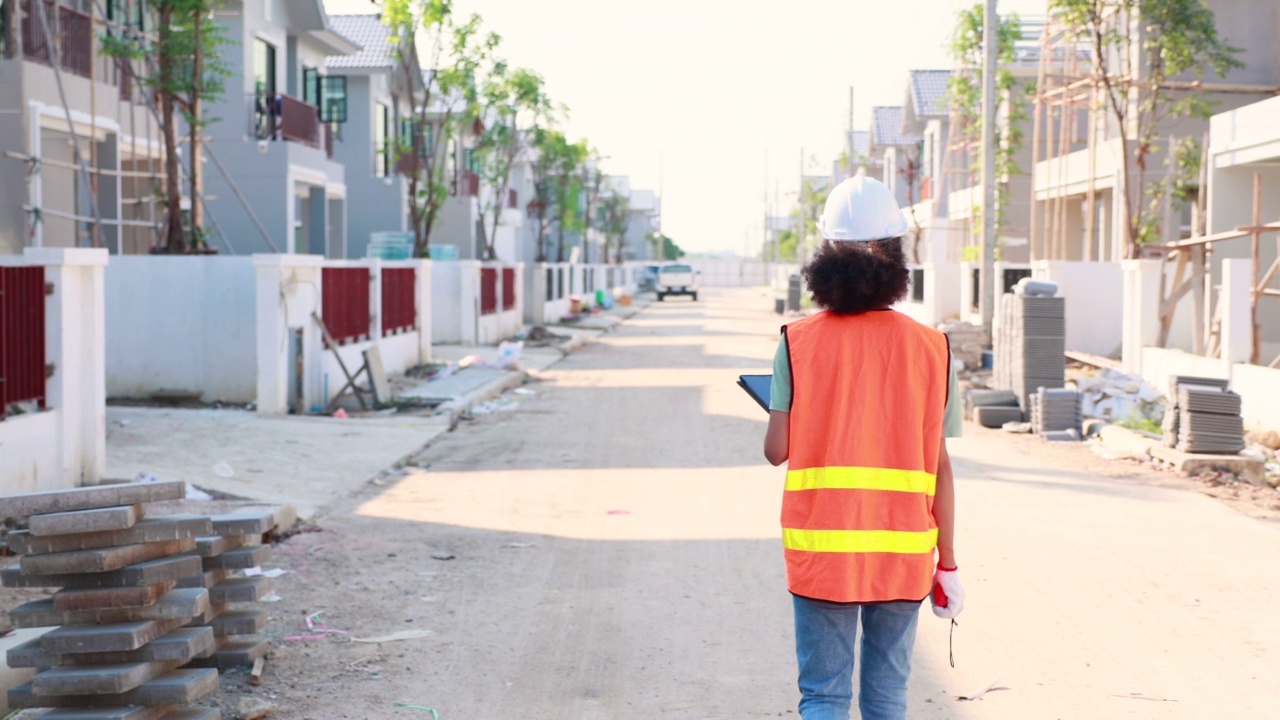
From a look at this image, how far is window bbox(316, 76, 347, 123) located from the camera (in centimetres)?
3634

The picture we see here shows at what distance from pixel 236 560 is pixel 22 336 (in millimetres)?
4669

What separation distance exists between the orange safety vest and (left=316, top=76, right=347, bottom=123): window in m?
32.6

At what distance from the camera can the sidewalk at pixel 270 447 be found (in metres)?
11.5

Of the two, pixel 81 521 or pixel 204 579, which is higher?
pixel 81 521

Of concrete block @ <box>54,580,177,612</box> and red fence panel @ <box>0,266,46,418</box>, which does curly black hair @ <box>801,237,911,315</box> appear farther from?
red fence panel @ <box>0,266,46,418</box>

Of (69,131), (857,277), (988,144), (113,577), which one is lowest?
(113,577)

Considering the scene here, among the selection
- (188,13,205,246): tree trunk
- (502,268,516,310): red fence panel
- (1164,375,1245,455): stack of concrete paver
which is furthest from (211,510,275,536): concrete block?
(502,268,516,310): red fence panel

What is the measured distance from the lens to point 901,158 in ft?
200

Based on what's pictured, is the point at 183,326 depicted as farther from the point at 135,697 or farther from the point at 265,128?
the point at 265,128

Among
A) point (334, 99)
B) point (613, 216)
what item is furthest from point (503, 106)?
point (613, 216)

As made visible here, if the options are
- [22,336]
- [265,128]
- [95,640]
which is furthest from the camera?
[265,128]

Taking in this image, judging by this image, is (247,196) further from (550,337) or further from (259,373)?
(259,373)

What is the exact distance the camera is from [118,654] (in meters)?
5.31

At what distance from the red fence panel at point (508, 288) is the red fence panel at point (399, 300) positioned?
32.6 feet
